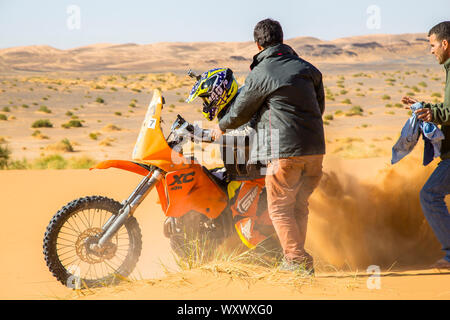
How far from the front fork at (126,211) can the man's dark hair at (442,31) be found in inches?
106

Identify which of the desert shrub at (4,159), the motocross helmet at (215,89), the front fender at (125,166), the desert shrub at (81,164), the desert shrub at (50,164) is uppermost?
the motocross helmet at (215,89)

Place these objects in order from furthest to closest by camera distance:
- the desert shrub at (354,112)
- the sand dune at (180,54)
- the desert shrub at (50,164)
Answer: the sand dune at (180,54) < the desert shrub at (354,112) < the desert shrub at (50,164)

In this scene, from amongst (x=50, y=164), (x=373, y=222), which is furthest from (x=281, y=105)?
(x=50, y=164)

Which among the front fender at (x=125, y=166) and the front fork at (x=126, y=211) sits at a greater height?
the front fender at (x=125, y=166)

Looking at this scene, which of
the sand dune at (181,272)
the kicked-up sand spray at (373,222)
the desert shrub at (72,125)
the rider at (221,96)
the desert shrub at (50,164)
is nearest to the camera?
the sand dune at (181,272)

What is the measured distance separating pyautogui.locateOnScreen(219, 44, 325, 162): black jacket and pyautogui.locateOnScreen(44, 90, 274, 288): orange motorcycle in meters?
0.49

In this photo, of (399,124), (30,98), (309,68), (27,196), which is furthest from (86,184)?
(30,98)

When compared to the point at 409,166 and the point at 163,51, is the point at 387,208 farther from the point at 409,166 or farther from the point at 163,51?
the point at 163,51

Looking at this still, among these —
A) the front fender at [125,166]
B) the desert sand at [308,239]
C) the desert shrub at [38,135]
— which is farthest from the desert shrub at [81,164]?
the front fender at [125,166]

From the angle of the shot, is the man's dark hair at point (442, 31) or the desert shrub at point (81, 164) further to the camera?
the desert shrub at point (81, 164)

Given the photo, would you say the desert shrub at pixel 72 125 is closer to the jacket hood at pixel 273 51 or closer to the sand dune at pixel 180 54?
the jacket hood at pixel 273 51

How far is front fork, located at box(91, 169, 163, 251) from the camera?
4.81m

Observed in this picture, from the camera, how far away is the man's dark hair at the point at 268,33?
4660mm

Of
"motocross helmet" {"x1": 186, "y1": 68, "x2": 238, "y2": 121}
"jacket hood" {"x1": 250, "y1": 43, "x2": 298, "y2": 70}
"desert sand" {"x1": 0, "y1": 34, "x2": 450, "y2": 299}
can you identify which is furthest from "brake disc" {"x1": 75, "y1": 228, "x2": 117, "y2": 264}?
"jacket hood" {"x1": 250, "y1": 43, "x2": 298, "y2": 70}
